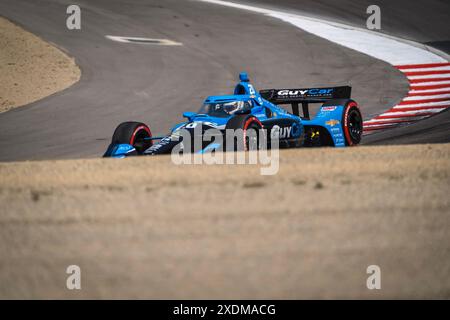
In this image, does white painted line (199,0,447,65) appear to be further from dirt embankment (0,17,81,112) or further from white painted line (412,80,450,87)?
dirt embankment (0,17,81,112)

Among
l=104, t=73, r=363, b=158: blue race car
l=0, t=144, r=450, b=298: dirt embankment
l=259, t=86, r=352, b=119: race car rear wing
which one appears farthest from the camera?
l=259, t=86, r=352, b=119: race car rear wing

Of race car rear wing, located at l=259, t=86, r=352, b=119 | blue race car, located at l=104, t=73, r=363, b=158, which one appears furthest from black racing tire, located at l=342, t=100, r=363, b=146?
race car rear wing, located at l=259, t=86, r=352, b=119

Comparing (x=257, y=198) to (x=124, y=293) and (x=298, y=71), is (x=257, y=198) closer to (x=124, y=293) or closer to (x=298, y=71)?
(x=124, y=293)

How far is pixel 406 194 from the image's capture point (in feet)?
12.4

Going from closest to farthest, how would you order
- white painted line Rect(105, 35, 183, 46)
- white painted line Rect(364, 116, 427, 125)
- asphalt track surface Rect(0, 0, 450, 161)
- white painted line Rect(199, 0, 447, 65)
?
1. asphalt track surface Rect(0, 0, 450, 161)
2. white painted line Rect(364, 116, 427, 125)
3. white painted line Rect(199, 0, 447, 65)
4. white painted line Rect(105, 35, 183, 46)

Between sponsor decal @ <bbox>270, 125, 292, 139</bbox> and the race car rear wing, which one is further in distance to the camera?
the race car rear wing

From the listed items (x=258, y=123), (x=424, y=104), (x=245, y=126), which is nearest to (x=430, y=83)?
(x=424, y=104)

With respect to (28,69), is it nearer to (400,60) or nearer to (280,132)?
(280,132)

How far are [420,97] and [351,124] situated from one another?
4.52 metres

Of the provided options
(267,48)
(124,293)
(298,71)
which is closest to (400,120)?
(298,71)

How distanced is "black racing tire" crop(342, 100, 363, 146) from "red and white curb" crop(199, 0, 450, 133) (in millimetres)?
1690

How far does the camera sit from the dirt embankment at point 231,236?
11.3ft

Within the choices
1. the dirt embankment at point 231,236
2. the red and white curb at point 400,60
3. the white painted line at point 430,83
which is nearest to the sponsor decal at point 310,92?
the red and white curb at point 400,60

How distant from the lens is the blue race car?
8.73 m
